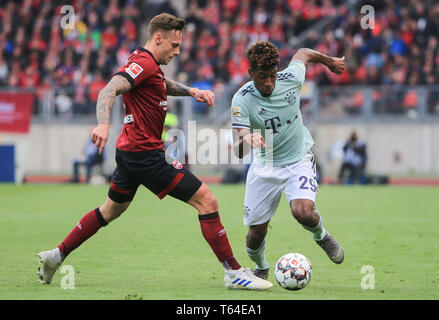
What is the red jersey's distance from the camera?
6.66 metres

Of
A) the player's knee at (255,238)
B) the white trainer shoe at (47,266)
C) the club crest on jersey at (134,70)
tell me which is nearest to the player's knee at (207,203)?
the player's knee at (255,238)

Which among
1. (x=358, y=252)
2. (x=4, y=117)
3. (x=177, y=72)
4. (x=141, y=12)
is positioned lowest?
(x=358, y=252)

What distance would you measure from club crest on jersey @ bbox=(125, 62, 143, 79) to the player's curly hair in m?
1.06

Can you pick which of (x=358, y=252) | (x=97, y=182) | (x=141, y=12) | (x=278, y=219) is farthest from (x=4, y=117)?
(x=358, y=252)

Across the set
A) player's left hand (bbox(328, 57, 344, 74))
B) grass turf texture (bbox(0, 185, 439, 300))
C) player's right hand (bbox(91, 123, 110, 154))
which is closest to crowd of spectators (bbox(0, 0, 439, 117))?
grass turf texture (bbox(0, 185, 439, 300))

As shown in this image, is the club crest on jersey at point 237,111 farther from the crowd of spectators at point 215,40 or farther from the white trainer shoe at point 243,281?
the crowd of spectators at point 215,40

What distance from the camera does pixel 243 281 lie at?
668 cm

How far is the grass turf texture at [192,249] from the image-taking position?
6.59 meters

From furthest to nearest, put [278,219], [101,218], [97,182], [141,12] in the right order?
1. [141,12]
2. [97,182]
3. [278,219]
4. [101,218]

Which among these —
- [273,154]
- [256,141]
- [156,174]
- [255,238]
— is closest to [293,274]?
[255,238]

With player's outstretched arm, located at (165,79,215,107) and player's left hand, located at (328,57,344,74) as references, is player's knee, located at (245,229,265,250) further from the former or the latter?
player's left hand, located at (328,57,344,74)

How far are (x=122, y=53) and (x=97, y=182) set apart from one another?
7.24 meters

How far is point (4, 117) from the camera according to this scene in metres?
21.4
